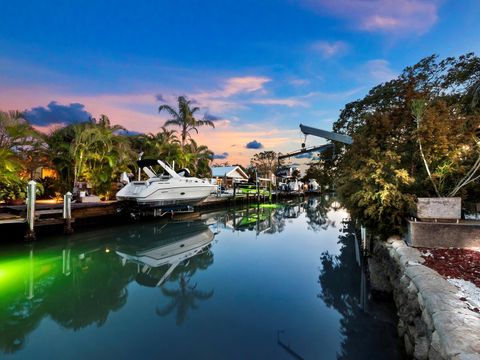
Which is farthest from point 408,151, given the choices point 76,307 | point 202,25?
point 202,25

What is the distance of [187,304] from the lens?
5359mm

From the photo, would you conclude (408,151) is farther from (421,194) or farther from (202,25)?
(202,25)

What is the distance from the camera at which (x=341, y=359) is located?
3471 millimetres

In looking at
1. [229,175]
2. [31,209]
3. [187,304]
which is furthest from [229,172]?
[187,304]

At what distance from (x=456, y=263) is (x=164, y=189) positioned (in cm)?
1255

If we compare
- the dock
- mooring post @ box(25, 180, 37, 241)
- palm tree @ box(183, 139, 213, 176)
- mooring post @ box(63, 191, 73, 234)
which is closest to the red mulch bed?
mooring post @ box(25, 180, 37, 241)

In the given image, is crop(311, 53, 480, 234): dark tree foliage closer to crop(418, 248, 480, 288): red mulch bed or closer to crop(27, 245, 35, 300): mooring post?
crop(418, 248, 480, 288): red mulch bed

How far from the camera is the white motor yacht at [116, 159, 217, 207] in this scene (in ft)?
Result: 44.6

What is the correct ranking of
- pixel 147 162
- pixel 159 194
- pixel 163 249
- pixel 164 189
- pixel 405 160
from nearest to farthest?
pixel 405 160, pixel 163 249, pixel 159 194, pixel 164 189, pixel 147 162

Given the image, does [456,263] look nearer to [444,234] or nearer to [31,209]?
[444,234]

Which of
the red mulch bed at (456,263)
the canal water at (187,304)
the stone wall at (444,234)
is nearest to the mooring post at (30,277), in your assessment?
the canal water at (187,304)

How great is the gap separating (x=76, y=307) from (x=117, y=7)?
1362 centimetres

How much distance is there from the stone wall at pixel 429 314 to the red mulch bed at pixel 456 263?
0.17m

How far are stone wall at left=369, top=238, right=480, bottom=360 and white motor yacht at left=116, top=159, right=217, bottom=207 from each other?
1148 centimetres
